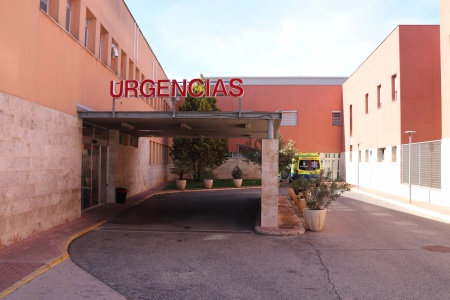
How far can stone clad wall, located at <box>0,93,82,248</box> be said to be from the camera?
920 centimetres

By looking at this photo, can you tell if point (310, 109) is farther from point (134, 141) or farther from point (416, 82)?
point (134, 141)

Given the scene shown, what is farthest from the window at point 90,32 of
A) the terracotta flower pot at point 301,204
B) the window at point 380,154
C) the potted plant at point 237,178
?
the window at point 380,154

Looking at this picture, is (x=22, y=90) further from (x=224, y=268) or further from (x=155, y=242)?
(x=224, y=268)

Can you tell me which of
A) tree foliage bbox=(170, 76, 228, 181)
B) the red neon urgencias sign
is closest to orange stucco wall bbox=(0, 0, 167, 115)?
the red neon urgencias sign

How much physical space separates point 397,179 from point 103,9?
1999 cm

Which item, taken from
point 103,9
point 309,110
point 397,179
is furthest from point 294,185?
point 309,110

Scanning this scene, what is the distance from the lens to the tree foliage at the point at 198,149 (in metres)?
33.4

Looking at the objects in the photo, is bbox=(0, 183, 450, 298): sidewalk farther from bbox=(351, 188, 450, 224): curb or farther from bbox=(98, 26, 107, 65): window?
bbox=(98, 26, 107, 65): window

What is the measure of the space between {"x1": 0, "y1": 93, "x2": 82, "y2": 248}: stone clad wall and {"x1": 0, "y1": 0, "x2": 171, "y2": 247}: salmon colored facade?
24 millimetres

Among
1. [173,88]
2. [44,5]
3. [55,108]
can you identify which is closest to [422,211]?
[173,88]

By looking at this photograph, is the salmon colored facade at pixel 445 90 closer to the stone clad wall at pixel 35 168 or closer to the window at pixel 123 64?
the window at pixel 123 64

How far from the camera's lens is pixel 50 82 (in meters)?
11.5

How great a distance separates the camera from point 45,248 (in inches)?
359

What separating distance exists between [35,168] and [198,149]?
22841 millimetres
